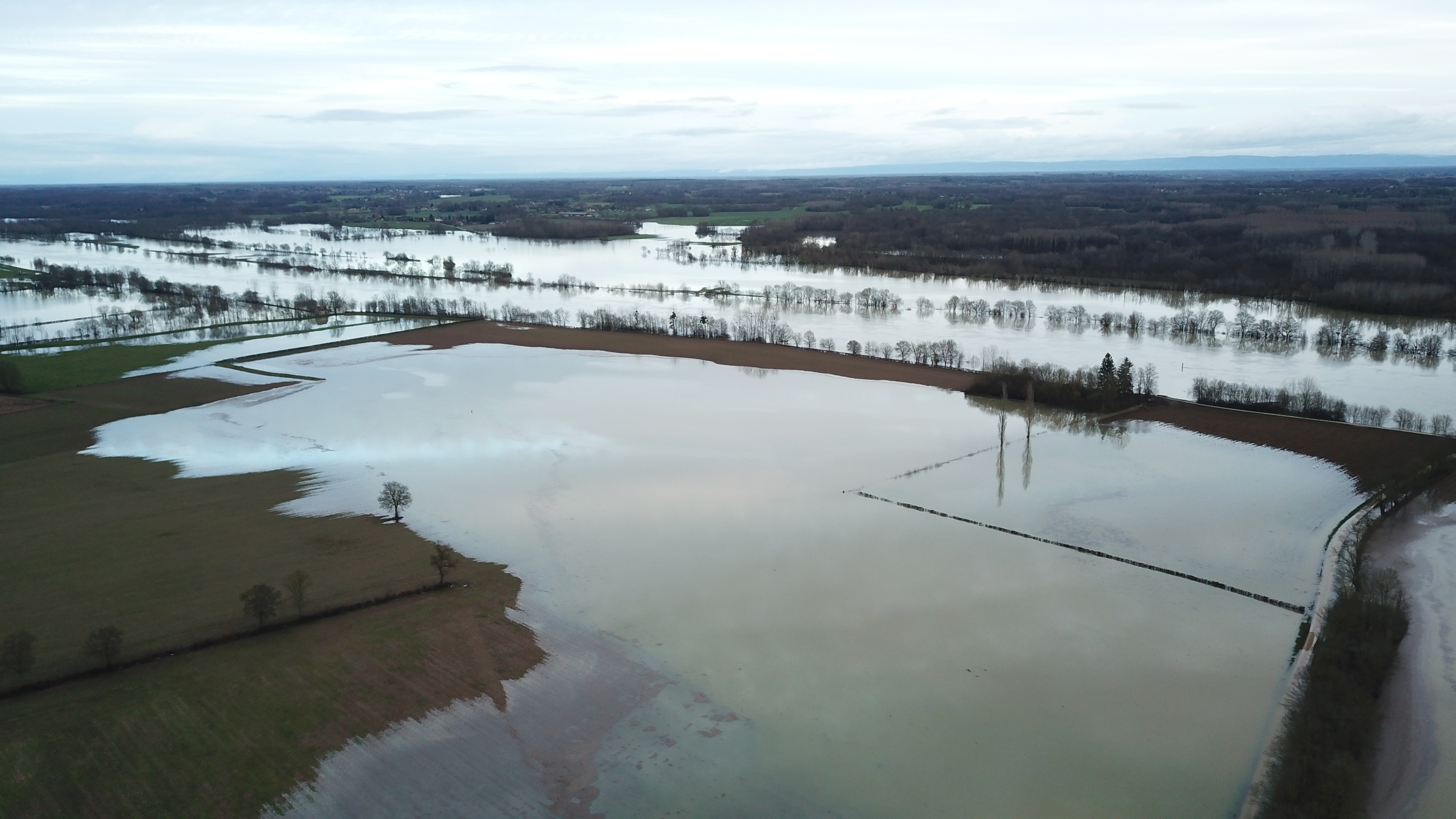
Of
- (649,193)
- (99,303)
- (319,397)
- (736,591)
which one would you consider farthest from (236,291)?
(649,193)

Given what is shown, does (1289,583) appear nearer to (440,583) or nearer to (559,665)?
(559,665)

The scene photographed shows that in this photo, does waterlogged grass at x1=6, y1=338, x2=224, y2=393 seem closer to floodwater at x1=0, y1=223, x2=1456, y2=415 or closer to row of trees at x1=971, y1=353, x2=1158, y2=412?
floodwater at x1=0, y1=223, x2=1456, y2=415

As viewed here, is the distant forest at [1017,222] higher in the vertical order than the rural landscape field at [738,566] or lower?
higher

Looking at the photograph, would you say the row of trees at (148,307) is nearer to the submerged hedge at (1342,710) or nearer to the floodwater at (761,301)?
the floodwater at (761,301)

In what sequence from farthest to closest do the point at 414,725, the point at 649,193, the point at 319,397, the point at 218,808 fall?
the point at 649,193 → the point at 319,397 → the point at 414,725 → the point at 218,808

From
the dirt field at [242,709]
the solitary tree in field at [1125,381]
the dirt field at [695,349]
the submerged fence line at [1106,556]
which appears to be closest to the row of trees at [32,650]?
the dirt field at [242,709]
